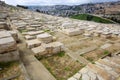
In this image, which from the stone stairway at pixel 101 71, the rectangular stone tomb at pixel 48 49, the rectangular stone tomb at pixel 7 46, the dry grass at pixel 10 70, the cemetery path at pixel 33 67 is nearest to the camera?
the stone stairway at pixel 101 71

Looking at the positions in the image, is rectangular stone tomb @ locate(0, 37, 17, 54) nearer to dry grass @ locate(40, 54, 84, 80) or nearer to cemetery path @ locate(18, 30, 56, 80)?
cemetery path @ locate(18, 30, 56, 80)

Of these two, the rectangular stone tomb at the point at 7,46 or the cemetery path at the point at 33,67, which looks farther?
the rectangular stone tomb at the point at 7,46

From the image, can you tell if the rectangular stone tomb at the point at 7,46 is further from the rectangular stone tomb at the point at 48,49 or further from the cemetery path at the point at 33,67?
the rectangular stone tomb at the point at 48,49

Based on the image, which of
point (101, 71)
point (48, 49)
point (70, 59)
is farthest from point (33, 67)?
point (101, 71)

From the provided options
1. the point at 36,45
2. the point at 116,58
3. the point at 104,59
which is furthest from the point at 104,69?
the point at 36,45

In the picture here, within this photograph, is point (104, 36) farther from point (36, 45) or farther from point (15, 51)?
point (15, 51)

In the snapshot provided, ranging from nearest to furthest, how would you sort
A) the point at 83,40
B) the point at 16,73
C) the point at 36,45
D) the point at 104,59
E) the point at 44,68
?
1. the point at 16,73
2. the point at 44,68
3. the point at 104,59
4. the point at 36,45
5. the point at 83,40

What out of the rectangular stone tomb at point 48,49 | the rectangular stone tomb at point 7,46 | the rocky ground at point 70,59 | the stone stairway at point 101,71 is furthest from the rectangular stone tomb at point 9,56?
the stone stairway at point 101,71
